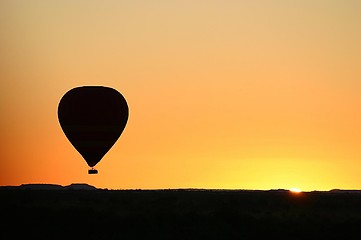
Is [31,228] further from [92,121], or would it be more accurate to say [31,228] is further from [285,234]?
[92,121]

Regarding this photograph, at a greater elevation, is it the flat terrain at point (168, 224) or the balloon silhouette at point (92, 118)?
the balloon silhouette at point (92, 118)

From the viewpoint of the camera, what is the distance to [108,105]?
7469 cm

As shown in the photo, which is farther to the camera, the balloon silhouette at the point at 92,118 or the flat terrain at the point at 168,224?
the balloon silhouette at the point at 92,118

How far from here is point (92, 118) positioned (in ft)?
246

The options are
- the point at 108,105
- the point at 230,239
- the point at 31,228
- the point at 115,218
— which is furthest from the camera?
the point at 108,105

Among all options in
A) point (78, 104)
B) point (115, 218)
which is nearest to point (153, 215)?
point (115, 218)

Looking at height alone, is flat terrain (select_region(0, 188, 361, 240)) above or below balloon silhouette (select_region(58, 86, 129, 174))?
below

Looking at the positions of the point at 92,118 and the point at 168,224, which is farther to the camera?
the point at 92,118

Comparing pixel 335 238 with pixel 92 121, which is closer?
pixel 335 238

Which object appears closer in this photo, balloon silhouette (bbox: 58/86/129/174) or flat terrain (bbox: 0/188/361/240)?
flat terrain (bbox: 0/188/361/240)

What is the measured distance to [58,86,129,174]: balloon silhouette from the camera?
74.6 meters

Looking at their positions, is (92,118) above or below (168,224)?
above

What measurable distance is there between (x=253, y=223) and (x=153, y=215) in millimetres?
8360

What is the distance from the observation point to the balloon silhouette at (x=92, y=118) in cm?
7456
